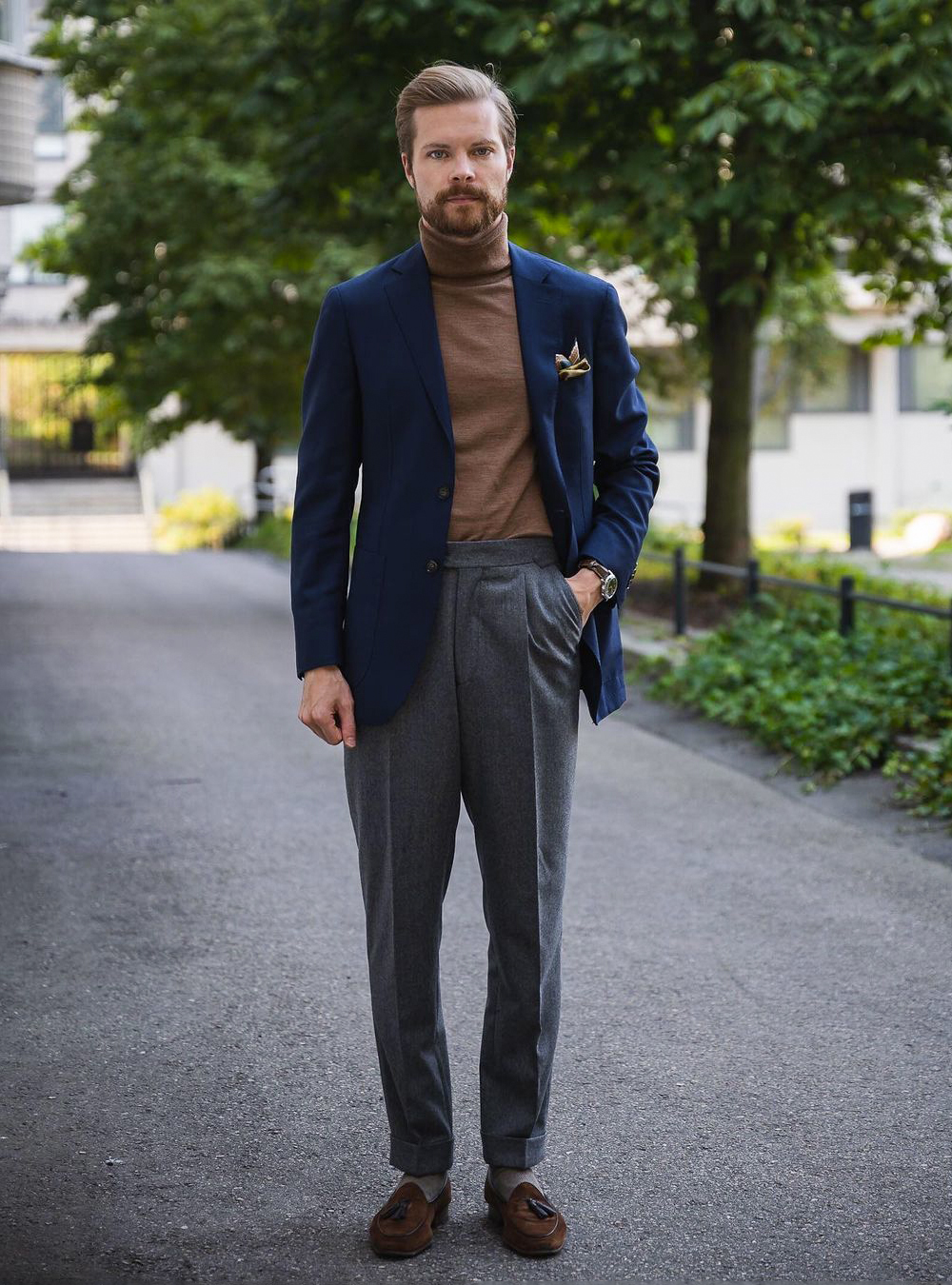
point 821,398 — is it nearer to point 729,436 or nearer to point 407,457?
point 729,436

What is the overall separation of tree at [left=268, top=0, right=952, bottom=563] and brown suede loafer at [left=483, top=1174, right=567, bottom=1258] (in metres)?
7.87

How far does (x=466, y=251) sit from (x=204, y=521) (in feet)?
102

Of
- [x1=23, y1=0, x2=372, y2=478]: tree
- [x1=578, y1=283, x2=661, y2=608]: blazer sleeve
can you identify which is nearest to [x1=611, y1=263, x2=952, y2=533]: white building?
[x1=23, y1=0, x2=372, y2=478]: tree

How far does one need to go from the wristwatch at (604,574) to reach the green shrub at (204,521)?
30.3m

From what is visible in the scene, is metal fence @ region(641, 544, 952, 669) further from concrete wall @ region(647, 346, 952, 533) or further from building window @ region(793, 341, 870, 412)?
building window @ region(793, 341, 870, 412)

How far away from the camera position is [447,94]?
318 centimetres

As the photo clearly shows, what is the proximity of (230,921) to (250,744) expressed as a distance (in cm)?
367

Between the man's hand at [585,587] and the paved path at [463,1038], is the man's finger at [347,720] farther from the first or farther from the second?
the paved path at [463,1038]

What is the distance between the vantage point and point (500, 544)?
10.7 feet

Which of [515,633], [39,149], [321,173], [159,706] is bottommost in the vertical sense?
[159,706]

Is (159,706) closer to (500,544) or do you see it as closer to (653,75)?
(653,75)

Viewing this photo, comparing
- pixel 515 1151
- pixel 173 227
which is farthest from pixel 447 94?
pixel 173 227

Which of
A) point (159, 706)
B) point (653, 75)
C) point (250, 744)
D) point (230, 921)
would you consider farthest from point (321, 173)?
point (230, 921)

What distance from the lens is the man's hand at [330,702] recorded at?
3.31 meters
